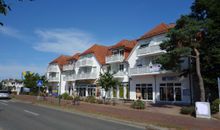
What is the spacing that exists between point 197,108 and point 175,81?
1208 cm

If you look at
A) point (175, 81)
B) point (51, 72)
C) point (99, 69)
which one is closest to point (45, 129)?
point (175, 81)

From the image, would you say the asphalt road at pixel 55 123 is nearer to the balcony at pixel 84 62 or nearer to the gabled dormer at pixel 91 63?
the gabled dormer at pixel 91 63

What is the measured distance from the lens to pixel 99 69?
44.0m

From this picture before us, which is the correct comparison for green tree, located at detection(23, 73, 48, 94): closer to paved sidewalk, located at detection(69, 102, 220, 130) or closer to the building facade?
the building facade

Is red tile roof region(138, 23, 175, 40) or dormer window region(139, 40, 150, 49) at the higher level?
red tile roof region(138, 23, 175, 40)

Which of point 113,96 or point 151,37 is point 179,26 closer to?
point 151,37

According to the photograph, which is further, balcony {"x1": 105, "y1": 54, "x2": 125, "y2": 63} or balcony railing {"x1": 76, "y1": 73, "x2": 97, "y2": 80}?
balcony railing {"x1": 76, "y1": 73, "x2": 97, "y2": 80}

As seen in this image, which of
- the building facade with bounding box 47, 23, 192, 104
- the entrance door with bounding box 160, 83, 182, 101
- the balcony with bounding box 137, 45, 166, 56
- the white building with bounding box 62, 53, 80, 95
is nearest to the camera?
the entrance door with bounding box 160, 83, 182, 101

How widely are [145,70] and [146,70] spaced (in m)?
0.18

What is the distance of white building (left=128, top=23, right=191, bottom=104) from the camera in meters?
28.0

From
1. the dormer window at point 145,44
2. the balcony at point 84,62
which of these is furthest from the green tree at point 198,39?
the balcony at point 84,62

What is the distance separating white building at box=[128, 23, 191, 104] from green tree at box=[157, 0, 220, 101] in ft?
17.9

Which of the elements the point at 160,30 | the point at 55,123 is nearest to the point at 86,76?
the point at 160,30

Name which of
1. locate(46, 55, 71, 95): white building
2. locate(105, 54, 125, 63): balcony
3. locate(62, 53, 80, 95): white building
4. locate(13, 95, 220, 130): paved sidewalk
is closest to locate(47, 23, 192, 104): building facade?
locate(105, 54, 125, 63): balcony
